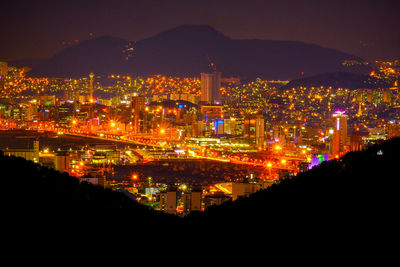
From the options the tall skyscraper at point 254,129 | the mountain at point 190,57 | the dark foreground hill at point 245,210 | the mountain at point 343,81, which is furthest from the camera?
the mountain at point 190,57

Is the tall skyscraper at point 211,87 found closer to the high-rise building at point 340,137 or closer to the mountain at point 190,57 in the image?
the mountain at point 190,57

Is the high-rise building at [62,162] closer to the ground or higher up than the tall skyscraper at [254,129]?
closer to the ground

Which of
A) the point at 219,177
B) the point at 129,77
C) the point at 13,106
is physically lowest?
the point at 219,177

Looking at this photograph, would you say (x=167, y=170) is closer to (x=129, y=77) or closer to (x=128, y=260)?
(x=128, y=260)

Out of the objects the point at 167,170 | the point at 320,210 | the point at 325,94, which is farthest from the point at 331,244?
the point at 325,94

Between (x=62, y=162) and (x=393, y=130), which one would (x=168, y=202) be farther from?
(x=393, y=130)

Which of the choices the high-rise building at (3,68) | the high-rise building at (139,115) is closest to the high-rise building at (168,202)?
the high-rise building at (139,115)

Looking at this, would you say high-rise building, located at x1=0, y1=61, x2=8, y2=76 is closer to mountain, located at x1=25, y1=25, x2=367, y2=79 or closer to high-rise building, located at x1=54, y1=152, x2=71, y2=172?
mountain, located at x1=25, y1=25, x2=367, y2=79

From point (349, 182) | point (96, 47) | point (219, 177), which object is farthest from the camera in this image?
point (96, 47)
